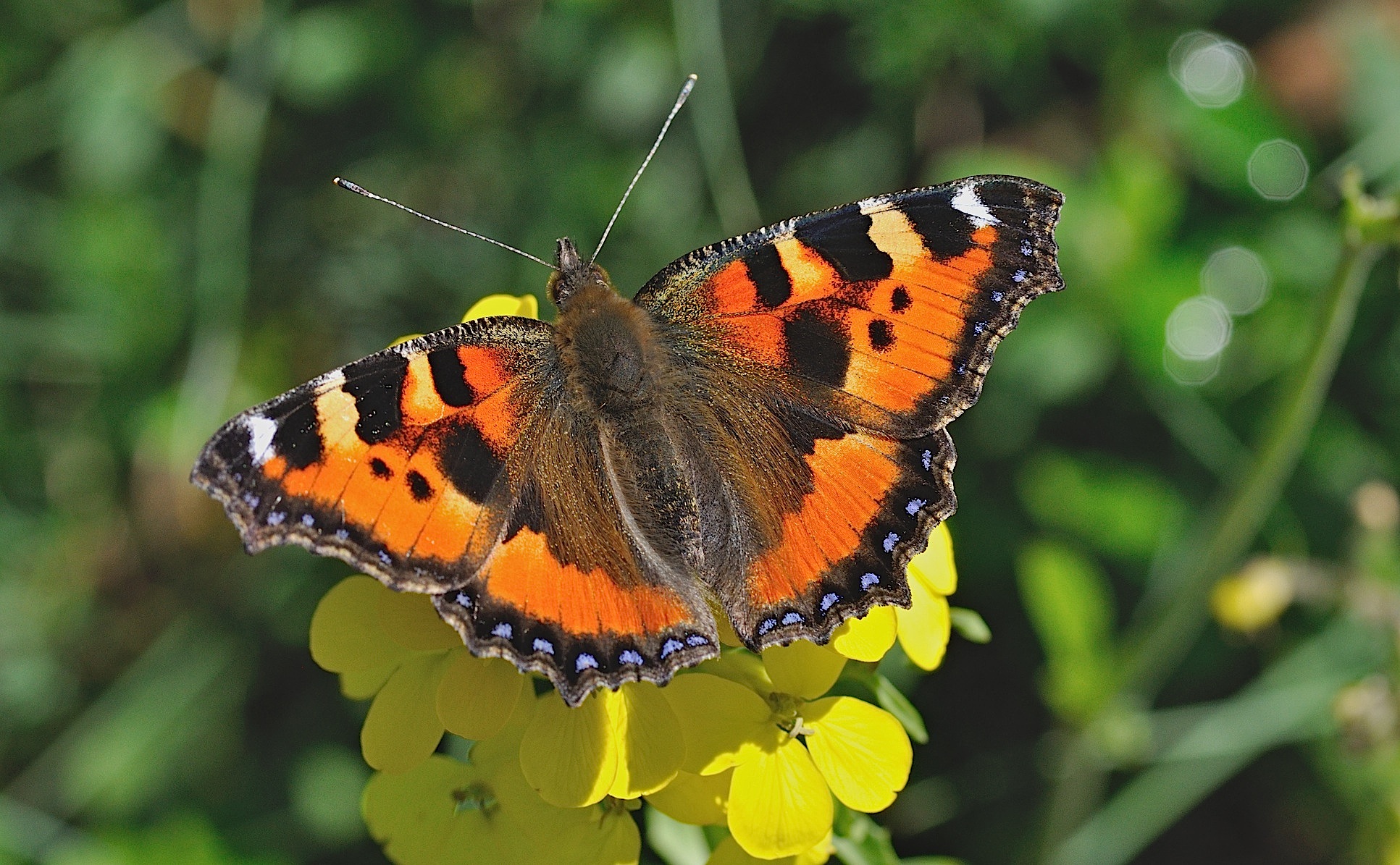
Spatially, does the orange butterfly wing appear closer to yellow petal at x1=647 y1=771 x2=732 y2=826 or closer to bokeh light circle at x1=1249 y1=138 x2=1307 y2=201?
yellow petal at x1=647 y1=771 x2=732 y2=826

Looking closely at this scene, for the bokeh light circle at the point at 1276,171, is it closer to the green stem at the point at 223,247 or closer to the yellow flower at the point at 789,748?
the yellow flower at the point at 789,748

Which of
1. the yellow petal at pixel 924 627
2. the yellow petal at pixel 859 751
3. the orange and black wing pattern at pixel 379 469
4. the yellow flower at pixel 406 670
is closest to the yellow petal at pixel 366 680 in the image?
the yellow flower at pixel 406 670

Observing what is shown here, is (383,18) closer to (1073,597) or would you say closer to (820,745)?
(1073,597)

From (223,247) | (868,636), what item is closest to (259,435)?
(868,636)

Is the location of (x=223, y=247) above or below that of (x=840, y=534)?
below

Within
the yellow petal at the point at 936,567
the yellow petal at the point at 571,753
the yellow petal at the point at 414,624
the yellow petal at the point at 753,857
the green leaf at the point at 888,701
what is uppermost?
the yellow petal at the point at 936,567

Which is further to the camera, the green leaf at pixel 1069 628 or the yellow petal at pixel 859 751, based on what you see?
the green leaf at pixel 1069 628

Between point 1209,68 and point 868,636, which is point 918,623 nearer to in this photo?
point 868,636
